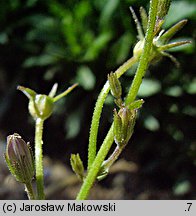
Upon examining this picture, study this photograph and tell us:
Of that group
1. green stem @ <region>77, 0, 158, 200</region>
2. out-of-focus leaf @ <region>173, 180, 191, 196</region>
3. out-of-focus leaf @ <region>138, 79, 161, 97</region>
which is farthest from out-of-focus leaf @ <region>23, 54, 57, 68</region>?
green stem @ <region>77, 0, 158, 200</region>

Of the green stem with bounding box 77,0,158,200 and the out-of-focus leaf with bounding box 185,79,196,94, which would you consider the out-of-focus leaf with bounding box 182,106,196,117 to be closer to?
the out-of-focus leaf with bounding box 185,79,196,94

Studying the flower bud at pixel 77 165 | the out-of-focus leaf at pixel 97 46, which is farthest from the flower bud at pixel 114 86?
the out-of-focus leaf at pixel 97 46

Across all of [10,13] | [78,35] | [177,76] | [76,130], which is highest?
[10,13]

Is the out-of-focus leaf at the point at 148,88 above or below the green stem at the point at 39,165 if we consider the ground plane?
above

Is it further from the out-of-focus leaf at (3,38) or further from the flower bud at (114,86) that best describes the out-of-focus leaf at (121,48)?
the flower bud at (114,86)

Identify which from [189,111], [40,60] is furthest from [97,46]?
[189,111]

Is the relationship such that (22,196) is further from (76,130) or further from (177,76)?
(177,76)
